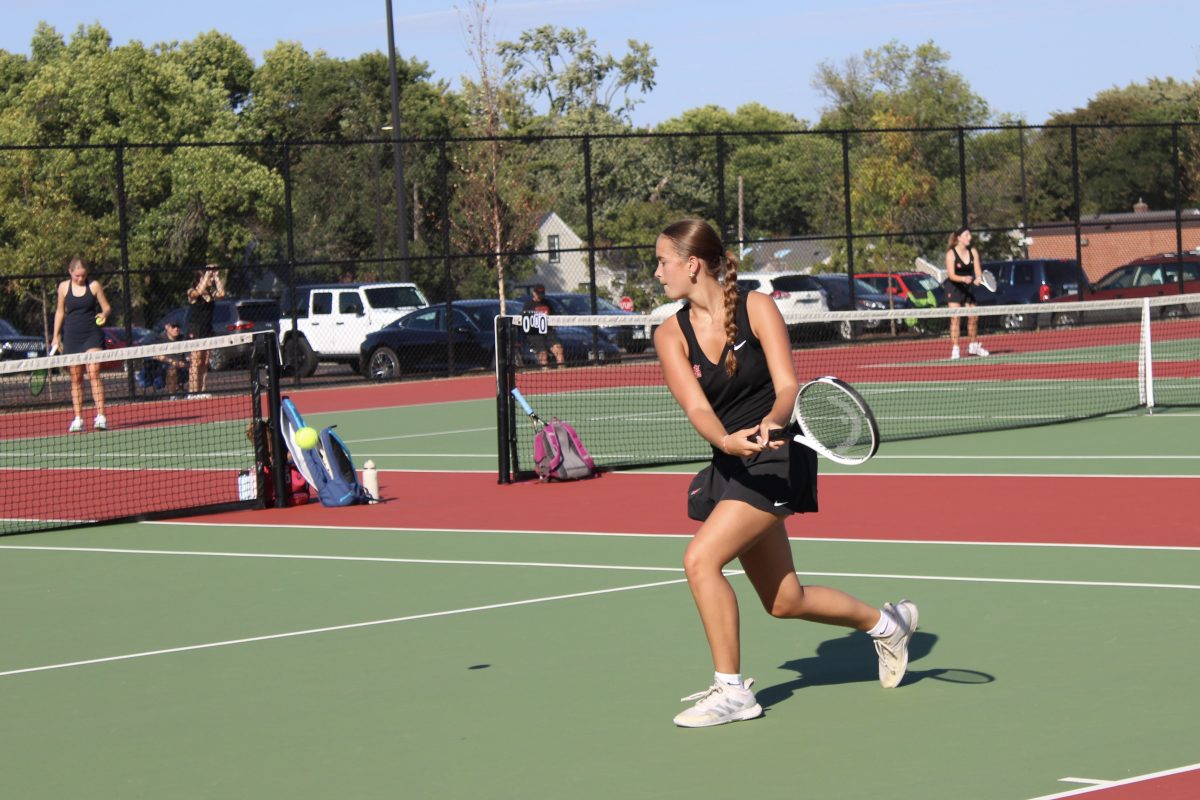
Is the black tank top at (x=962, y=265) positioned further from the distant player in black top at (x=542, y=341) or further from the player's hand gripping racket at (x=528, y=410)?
the player's hand gripping racket at (x=528, y=410)

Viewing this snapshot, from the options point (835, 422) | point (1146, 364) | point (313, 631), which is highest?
point (835, 422)

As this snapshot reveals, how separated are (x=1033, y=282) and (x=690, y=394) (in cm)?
2859

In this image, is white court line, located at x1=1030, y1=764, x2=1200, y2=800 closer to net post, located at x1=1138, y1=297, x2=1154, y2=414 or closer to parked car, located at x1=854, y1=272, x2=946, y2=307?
net post, located at x1=1138, y1=297, x2=1154, y2=414

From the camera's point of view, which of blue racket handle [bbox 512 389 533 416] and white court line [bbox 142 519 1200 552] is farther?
blue racket handle [bbox 512 389 533 416]

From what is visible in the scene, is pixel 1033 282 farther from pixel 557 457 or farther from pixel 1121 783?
pixel 1121 783

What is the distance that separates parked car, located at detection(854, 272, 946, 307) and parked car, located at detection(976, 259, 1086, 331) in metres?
0.90

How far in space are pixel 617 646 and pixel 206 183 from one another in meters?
45.2

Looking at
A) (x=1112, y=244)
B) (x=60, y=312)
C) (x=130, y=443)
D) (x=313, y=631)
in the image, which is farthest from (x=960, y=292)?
(x=1112, y=244)

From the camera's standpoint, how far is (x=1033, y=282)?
32.7 metres

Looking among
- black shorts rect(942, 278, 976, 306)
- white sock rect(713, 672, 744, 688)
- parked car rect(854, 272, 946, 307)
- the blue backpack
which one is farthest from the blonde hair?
parked car rect(854, 272, 946, 307)

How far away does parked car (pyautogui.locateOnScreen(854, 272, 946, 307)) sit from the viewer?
3306 cm

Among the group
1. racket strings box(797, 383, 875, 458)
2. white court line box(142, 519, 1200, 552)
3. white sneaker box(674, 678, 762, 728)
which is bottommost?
white court line box(142, 519, 1200, 552)

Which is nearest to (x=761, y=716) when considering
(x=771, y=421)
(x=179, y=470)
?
(x=771, y=421)

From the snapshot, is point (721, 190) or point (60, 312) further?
point (721, 190)
